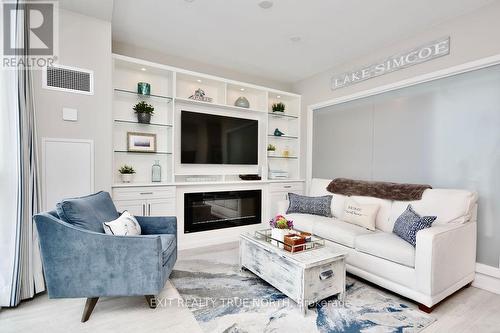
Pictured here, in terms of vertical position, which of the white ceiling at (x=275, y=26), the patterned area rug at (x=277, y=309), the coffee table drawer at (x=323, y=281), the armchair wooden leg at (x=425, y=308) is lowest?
the patterned area rug at (x=277, y=309)

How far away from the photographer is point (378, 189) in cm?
319

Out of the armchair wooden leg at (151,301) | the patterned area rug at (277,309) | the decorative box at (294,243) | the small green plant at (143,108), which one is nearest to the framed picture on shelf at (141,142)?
the small green plant at (143,108)

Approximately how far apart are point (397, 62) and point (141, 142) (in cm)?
354

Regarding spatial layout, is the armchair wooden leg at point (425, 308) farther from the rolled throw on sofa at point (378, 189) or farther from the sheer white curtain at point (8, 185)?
the sheer white curtain at point (8, 185)

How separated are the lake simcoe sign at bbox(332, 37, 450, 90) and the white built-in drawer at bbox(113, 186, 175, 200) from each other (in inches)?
120

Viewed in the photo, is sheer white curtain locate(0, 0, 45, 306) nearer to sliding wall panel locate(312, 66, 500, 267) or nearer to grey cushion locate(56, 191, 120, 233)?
grey cushion locate(56, 191, 120, 233)

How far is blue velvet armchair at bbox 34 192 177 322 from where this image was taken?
180 centimetres

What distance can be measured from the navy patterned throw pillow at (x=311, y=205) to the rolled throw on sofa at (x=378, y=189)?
226 mm

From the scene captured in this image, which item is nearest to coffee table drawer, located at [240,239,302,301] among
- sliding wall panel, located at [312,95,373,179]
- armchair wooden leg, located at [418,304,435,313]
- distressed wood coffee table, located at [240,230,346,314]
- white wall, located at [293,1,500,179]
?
distressed wood coffee table, located at [240,230,346,314]

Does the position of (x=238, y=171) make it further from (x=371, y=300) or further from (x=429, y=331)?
(x=429, y=331)

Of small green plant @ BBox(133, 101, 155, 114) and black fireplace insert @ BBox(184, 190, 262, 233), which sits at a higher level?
small green plant @ BBox(133, 101, 155, 114)

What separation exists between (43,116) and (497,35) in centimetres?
451

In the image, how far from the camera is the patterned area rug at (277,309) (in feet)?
6.11

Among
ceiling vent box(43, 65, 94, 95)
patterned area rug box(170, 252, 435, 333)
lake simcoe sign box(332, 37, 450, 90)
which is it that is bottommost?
patterned area rug box(170, 252, 435, 333)
